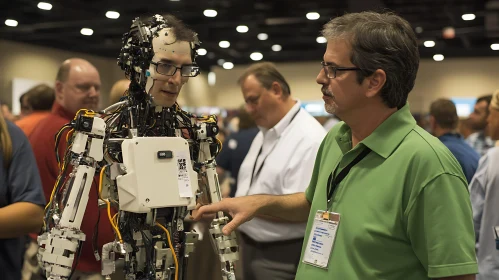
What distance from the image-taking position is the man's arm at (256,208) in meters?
2.25

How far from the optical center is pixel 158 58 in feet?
7.52

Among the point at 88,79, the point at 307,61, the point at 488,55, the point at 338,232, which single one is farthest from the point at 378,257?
the point at 307,61

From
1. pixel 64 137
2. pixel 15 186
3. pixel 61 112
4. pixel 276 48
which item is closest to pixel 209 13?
pixel 276 48

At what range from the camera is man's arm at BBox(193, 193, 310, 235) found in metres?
2.25

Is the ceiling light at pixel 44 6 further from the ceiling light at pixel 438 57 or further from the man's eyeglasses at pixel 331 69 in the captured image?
→ the man's eyeglasses at pixel 331 69

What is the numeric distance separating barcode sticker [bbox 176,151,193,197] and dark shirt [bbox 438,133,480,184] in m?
2.47

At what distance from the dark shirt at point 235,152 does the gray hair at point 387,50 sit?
3283 millimetres

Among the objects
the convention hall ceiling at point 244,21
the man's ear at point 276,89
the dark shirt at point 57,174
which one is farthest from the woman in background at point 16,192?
the convention hall ceiling at point 244,21

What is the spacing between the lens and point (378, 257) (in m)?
1.75

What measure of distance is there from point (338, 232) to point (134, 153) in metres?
0.80

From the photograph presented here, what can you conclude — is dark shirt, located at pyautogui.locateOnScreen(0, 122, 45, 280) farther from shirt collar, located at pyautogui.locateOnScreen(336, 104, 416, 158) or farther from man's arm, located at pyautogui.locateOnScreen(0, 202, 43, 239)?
shirt collar, located at pyautogui.locateOnScreen(336, 104, 416, 158)

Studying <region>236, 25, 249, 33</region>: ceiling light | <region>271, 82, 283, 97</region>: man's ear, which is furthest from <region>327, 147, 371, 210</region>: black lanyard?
<region>236, 25, 249, 33</region>: ceiling light

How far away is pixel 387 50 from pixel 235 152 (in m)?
3.48

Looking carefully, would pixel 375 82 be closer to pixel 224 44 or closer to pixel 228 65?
pixel 224 44
